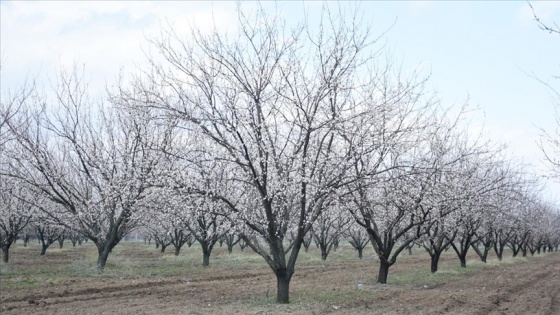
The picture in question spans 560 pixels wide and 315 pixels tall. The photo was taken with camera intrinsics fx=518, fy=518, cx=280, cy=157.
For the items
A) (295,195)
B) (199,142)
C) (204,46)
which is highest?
(204,46)

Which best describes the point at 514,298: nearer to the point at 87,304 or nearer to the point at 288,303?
the point at 288,303

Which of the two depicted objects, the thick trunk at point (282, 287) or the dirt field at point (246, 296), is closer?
the dirt field at point (246, 296)

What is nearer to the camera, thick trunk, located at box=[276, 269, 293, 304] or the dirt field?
the dirt field

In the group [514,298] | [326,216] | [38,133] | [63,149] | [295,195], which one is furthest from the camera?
[63,149]

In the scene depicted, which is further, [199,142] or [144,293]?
[144,293]

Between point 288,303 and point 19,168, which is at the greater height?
point 19,168

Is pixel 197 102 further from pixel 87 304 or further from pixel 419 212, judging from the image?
pixel 419 212

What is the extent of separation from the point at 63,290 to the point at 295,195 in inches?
381

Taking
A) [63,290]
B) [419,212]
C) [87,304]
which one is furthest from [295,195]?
[63,290]

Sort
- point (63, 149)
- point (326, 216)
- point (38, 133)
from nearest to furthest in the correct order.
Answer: point (326, 216) → point (38, 133) → point (63, 149)

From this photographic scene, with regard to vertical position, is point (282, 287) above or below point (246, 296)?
above

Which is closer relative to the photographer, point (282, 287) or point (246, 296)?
point (282, 287)

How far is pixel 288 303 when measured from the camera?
14562 millimetres

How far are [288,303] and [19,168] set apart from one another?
56.3ft
